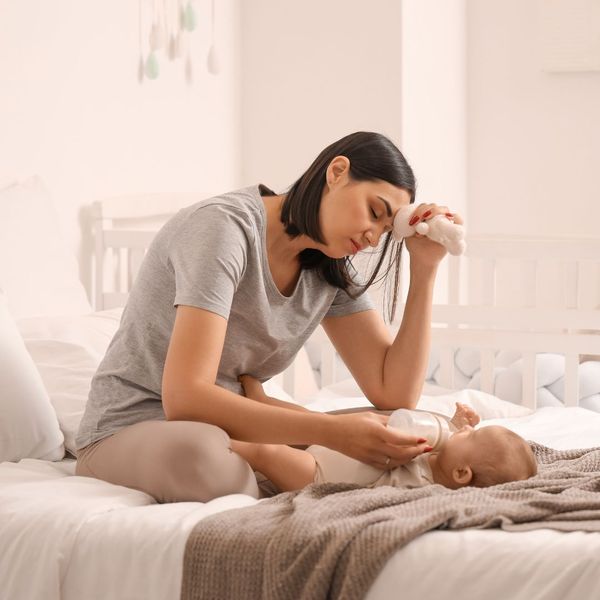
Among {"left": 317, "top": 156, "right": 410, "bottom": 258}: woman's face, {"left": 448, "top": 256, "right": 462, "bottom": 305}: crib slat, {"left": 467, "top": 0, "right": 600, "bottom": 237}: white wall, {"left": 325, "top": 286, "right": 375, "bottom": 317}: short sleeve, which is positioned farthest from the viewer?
{"left": 467, "top": 0, "right": 600, "bottom": 237}: white wall

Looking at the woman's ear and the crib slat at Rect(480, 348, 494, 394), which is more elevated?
the woman's ear

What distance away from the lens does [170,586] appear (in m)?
1.21

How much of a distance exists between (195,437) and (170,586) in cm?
20

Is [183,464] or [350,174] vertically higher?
[350,174]

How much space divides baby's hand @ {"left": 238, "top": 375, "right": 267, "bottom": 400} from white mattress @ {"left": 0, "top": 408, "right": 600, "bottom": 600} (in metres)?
0.25

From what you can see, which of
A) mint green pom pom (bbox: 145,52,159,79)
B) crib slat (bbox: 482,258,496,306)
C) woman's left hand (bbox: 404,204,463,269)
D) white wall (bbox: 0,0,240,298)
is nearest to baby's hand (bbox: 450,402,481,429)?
woman's left hand (bbox: 404,204,463,269)

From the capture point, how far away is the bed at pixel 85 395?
3.69ft

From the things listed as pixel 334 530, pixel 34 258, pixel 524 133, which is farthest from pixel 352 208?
pixel 524 133

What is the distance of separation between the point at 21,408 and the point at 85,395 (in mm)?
170

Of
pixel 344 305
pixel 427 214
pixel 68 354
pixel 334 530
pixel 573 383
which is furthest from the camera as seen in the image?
pixel 573 383

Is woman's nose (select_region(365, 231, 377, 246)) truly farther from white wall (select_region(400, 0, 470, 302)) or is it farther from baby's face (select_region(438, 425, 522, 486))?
white wall (select_region(400, 0, 470, 302))

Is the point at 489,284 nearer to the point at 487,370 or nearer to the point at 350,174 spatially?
the point at 487,370

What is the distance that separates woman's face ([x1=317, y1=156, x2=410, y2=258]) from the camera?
4.82ft

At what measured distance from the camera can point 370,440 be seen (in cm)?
134
